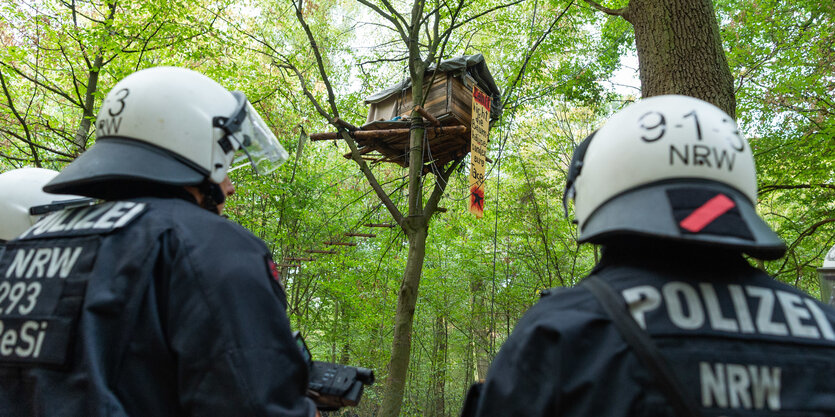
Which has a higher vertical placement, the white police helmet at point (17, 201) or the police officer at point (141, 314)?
the white police helmet at point (17, 201)

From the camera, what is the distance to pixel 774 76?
756cm

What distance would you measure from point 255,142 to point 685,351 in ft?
5.00

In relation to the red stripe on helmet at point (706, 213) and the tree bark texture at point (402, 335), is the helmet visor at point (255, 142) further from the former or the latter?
the tree bark texture at point (402, 335)

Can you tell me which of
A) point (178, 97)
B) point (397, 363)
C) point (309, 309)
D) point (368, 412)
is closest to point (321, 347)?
point (309, 309)

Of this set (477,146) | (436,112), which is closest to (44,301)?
(477,146)

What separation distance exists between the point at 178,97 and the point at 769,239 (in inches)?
65.4

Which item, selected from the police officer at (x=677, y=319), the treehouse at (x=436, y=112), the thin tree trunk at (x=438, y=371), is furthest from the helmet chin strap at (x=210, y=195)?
the thin tree trunk at (x=438, y=371)

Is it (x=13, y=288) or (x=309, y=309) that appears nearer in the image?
(x=13, y=288)

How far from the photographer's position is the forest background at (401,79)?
6.70m

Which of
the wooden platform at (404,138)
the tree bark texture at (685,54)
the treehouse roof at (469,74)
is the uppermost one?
the treehouse roof at (469,74)

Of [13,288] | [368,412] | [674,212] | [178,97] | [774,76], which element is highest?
[774,76]

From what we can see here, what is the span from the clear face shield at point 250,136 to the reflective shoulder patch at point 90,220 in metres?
0.42

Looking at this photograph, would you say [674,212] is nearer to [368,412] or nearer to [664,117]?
[664,117]

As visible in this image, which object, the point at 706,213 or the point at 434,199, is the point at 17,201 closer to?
the point at 706,213
